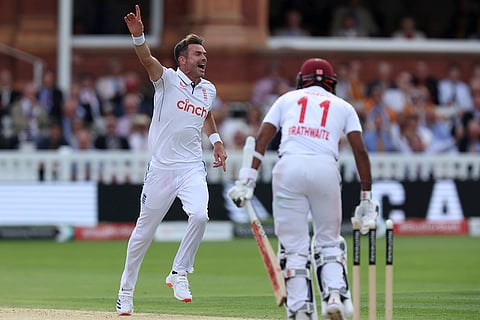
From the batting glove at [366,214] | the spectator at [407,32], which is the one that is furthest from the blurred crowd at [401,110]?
the batting glove at [366,214]

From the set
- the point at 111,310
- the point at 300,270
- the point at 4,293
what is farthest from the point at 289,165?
the point at 4,293

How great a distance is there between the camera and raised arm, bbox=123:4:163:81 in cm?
1037

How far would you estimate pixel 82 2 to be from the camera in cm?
2553

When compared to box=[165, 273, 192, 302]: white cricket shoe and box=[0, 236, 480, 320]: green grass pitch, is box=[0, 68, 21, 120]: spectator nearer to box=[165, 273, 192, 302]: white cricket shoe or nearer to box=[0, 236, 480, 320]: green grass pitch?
box=[0, 236, 480, 320]: green grass pitch

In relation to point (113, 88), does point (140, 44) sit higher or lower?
higher

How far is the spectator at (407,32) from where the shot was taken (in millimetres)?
25375

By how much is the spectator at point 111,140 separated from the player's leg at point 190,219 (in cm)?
934

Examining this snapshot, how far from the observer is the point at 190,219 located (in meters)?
10.9

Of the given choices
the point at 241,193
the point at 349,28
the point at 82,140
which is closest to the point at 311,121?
the point at 241,193

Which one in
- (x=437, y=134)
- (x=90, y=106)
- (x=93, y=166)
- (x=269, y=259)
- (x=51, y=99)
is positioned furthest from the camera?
(x=437, y=134)

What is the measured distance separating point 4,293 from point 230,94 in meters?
11.0

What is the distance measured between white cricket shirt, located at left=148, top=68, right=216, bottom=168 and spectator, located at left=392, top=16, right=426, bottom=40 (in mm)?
14719

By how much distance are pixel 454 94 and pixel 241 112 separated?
3.74 m

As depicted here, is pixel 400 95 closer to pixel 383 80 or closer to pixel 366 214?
pixel 383 80
